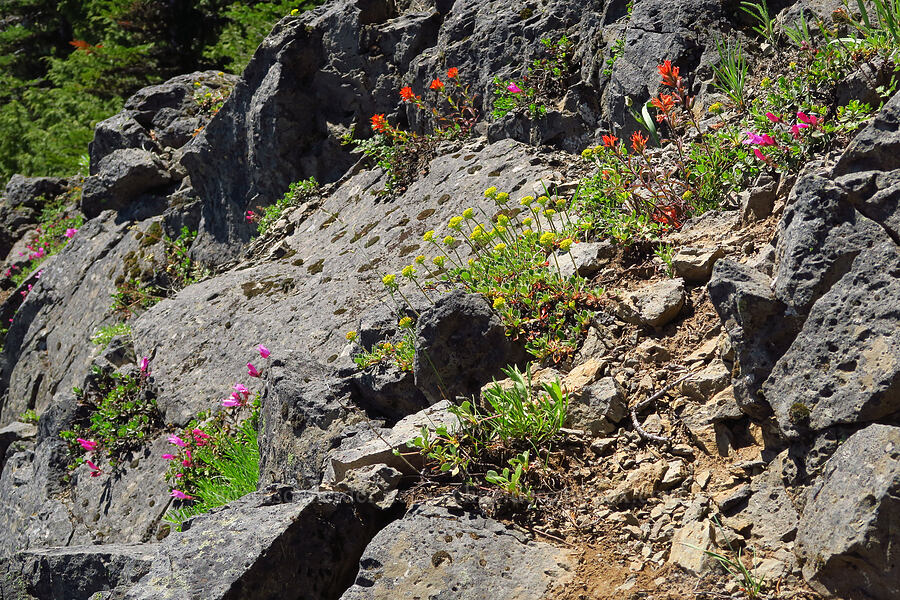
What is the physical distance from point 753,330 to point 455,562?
5.88 feet

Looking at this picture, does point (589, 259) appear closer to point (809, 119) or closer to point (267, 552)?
point (809, 119)

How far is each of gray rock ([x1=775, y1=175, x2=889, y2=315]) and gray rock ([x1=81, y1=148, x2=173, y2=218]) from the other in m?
11.8

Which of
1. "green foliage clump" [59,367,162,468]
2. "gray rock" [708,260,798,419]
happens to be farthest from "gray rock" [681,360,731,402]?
"green foliage clump" [59,367,162,468]

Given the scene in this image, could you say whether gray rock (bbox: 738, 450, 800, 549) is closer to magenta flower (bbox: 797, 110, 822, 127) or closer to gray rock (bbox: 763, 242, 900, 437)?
gray rock (bbox: 763, 242, 900, 437)

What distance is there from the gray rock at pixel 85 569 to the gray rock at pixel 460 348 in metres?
2.33

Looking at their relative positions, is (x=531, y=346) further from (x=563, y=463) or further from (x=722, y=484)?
(x=722, y=484)

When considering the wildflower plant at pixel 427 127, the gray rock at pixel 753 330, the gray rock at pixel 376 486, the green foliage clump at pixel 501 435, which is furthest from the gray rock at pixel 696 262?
the wildflower plant at pixel 427 127

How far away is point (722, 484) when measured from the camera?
317 centimetres

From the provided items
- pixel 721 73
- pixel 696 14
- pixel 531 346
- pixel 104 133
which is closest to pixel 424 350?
pixel 531 346

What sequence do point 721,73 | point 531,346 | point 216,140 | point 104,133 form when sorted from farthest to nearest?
point 104,133, point 216,140, point 721,73, point 531,346

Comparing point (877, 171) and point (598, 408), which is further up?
point (877, 171)

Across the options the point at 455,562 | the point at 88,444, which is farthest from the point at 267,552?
the point at 88,444

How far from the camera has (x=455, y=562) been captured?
10.6ft

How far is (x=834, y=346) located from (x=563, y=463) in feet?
4.89
